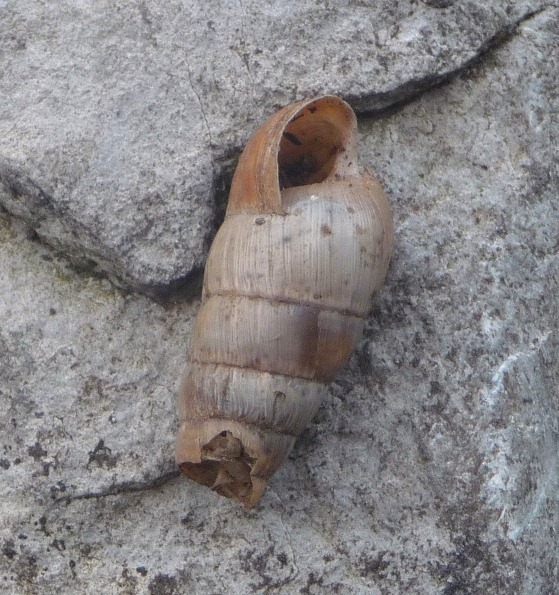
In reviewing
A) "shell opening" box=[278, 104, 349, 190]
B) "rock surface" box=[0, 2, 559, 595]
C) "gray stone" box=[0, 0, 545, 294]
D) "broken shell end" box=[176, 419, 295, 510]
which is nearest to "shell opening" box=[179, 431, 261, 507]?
"broken shell end" box=[176, 419, 295, 510]

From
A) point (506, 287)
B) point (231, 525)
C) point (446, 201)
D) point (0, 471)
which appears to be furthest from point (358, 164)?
point (0, 471)

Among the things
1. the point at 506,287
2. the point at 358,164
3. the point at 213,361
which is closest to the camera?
the point at 213,361

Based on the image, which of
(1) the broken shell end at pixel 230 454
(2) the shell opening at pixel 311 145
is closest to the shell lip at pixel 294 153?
(2) the shell opening at pixel 311 145

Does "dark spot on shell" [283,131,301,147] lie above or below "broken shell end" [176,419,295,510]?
above

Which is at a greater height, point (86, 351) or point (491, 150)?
point (491, 150)

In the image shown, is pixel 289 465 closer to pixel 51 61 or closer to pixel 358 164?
pixel 358 164

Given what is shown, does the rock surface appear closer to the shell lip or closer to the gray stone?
the gray stone
